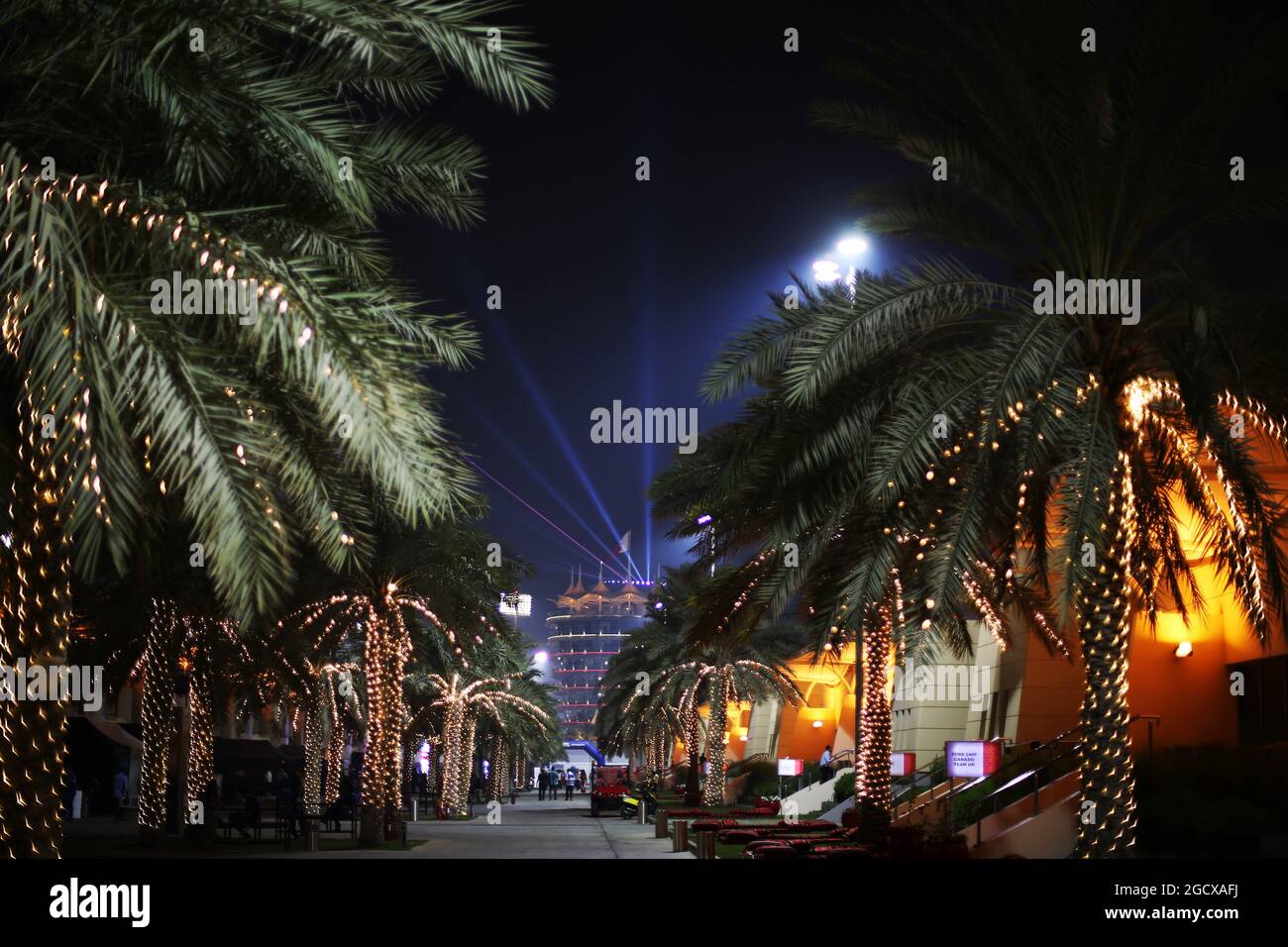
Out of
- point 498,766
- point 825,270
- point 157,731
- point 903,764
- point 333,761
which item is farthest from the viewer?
→ point 498,766

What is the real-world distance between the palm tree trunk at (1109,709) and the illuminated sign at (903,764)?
17405 millimetres

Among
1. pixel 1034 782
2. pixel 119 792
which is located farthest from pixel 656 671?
pixel 1034 782

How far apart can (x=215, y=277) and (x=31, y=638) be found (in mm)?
3394

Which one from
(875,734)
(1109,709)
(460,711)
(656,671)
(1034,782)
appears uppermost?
(1109,709)

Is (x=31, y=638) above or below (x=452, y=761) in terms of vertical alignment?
above

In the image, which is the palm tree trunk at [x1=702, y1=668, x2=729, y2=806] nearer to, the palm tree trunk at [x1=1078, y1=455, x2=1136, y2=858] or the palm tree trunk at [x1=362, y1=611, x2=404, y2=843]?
the palm tree trunk at [x1=362, y1=611, x2=404, y2=843]

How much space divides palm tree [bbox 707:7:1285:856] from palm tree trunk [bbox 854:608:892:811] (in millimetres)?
8862

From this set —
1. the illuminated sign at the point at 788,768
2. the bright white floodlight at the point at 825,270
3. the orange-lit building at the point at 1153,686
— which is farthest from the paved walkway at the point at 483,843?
the bright white floodlight at the point at 825,270

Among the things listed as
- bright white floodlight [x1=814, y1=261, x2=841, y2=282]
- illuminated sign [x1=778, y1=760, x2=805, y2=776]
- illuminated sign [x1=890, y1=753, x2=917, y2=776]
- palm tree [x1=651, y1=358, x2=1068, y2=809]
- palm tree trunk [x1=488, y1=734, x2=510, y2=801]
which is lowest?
palm tree trunk [x1=488, y1=734, x2=510, y2=801]

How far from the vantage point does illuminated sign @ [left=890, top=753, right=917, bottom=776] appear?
33.4 metres

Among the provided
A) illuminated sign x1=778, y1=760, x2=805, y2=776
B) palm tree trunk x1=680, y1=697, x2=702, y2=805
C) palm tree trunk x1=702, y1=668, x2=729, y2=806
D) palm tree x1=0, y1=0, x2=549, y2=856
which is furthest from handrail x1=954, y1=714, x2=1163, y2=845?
palm tree trunk x1=680, y1=697, x2=702, y2=805

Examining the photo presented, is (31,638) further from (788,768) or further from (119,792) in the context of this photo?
(119,792)

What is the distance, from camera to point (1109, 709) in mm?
15094
